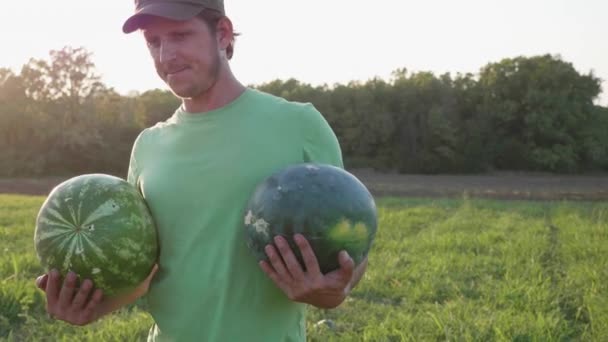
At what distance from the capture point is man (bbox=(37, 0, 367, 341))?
6.11 ft

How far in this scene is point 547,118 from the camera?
42.9 m

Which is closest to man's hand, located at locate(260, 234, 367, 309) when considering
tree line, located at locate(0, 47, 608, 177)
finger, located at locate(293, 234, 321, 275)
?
finger, located at locate(293, 234, 321, 275)

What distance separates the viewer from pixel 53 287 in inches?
77.0

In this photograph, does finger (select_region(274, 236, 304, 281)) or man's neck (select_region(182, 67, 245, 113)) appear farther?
man's neck (select_region(182, 67, 245, 113))

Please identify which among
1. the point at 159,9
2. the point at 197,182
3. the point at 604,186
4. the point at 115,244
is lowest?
the point at 604,186

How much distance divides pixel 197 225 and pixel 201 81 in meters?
0.46

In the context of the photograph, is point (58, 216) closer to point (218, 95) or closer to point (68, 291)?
point (68, 291)

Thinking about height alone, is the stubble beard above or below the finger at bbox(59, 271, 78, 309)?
above

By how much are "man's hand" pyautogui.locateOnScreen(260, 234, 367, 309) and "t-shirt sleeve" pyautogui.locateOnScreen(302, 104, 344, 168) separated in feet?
1.01

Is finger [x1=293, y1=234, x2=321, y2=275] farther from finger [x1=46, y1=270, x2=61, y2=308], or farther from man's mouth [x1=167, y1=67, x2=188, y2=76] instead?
finger [x1=46, y1=270, x2=61, y2=308]

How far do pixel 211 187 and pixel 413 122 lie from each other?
4649 cm

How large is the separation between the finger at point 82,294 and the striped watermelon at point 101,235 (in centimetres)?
3

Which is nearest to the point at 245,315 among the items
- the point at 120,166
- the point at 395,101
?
the point at 120,166

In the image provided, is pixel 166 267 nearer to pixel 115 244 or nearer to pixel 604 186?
pixel 115 244
